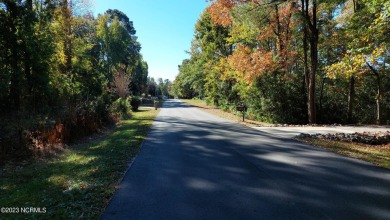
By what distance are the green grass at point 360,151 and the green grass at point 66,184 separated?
6.33 metres

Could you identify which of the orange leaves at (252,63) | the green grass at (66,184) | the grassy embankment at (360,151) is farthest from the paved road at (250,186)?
the orange leaves at (252,63)

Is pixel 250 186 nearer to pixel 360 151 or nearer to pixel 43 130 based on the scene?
pixel 360 151

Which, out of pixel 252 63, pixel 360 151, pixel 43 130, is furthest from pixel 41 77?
pixel 360 151

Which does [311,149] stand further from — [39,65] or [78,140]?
[39,65]

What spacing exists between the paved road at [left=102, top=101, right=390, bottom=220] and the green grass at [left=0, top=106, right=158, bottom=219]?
1.05 ft

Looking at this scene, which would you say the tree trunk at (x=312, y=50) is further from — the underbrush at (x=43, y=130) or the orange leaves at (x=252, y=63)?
the underbrush at (x=43, y=130)

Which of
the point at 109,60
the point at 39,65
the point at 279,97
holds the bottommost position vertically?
the point at 279,97

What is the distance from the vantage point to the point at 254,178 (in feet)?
17.9

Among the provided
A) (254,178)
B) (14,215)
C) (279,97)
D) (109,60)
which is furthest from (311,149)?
(109,60)

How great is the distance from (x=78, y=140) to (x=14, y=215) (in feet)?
26.2

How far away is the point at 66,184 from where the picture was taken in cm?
528

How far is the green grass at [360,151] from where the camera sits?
7.01 meters

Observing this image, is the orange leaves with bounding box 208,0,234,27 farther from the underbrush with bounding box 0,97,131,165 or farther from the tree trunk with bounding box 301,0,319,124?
the underbrush with bounding box 0,97,131,165

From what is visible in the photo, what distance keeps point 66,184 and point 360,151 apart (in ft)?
27.2
